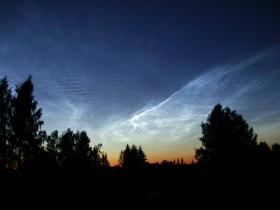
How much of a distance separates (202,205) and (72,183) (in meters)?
12.0

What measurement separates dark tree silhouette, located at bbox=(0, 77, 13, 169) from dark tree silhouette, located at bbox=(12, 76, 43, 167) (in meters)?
0.60

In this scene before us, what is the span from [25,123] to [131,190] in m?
15.1

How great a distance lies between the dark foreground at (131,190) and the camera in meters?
16.8

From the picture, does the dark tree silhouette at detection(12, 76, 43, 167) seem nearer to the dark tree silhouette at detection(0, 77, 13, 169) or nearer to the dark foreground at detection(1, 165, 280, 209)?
the dark tree silhouette at detection(0, 77, 13, 169)

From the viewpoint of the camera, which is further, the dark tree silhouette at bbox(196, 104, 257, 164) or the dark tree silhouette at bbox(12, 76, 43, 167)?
the dark tree silhouette at bbox(196, 104, 257, 164)

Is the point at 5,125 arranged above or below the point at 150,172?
above

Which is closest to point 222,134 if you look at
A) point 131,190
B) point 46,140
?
point 131,190

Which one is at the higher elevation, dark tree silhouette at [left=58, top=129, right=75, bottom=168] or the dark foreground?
dark tree silhouette at [left=58, top=129, right=75, bottom=168]

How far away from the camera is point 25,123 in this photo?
25.8m

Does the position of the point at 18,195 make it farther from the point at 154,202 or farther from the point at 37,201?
the point at 154,202

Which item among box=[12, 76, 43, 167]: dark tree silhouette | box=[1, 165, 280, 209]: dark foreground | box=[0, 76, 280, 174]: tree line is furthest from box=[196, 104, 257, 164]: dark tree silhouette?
box=[12, 76, 43, 167]: dark tree silhouette

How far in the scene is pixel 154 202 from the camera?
21.8 metres

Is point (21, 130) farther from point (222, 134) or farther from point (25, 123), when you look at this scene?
point (222, 134)

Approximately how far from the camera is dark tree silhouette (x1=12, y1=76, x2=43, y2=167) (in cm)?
2525
